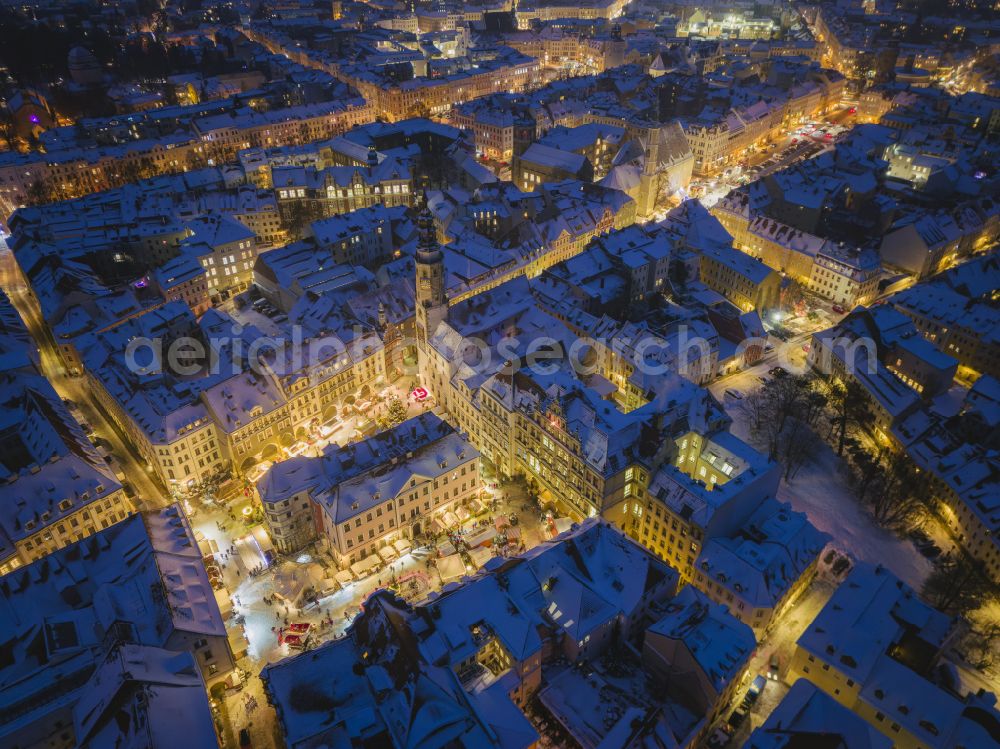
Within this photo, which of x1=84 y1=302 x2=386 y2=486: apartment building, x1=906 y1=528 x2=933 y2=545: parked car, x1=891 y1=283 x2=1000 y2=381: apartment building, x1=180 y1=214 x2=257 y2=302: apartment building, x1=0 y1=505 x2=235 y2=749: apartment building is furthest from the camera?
x1=180 y1=214 x2=257 y2=302: apartment building

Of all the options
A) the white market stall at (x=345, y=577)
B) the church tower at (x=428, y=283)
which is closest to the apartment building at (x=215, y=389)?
the church tower at (x=428, y=283)

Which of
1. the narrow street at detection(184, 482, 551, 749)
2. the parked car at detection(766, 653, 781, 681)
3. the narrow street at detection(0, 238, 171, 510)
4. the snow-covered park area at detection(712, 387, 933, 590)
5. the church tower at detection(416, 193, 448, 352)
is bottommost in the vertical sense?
the narrow street at detection(0, 238, 171, 510)

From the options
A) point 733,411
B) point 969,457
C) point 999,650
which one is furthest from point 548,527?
point 969,457

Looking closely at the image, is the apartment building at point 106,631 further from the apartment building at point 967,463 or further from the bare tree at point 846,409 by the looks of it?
the bare tree at point 846,409

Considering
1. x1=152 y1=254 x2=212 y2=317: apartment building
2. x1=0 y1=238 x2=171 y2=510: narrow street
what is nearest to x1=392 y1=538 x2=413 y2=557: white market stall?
x1=0 y1=238 x2=171 y2=510: narrow street

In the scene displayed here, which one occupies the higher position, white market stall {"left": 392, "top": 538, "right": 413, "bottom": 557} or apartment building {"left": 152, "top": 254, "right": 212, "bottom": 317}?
apartment building {"left": 152, "top": 254, "right": 212, "bottom": 317}

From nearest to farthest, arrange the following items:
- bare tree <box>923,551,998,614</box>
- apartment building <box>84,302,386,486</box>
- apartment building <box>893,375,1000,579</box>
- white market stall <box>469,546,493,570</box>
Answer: bare tree <box>923,551,998,614</box> → apartment building <box>893,375,1000,579</box> → white market stall <box>469,546,493,570</box> → apartment building <box>84,302,386,486</box>

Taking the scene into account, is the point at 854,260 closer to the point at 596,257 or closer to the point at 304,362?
the point at 596,257

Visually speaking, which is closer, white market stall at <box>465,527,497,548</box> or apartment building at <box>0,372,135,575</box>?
apartment building at <box>0,372,135,575</box>

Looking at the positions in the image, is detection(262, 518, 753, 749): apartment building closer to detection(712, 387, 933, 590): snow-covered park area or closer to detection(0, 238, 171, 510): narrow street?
detection(712, 387, 933, 590): snow-covered park area
